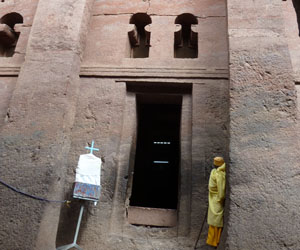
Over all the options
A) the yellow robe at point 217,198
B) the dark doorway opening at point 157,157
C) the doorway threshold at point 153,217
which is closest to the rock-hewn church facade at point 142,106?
the doorway threshold at point 153,217

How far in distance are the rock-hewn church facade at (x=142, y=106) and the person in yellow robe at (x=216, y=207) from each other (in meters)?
0.15

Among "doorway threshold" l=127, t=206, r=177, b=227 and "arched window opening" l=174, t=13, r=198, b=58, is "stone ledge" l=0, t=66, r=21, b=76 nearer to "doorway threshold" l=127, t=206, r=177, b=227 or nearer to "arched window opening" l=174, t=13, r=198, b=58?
"arched window opening" l=174, t=13, r=198, b=58

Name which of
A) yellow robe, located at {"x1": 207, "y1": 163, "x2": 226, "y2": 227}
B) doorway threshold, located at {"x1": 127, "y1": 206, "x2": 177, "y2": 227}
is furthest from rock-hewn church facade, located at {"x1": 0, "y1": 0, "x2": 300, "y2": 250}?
yellow robe, located at {"x1": 207, "y1": 163, "x2": 226, "y2": 227}

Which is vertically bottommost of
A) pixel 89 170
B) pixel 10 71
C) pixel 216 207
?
pixel 216 207

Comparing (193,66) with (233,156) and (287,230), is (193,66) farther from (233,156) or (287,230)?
(287,230)

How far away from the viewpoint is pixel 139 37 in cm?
482

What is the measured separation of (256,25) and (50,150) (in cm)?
325

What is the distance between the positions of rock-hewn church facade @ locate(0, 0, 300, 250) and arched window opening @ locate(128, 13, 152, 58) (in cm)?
2

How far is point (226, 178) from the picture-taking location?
119 inches

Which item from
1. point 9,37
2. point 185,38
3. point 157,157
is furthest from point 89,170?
point 157,157

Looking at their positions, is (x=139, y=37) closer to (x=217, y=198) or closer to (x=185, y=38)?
(x=185, y=38)

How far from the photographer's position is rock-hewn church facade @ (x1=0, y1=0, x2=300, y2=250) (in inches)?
114

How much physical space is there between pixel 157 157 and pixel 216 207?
5697 mm

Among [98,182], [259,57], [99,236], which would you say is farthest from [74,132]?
[259,57]
